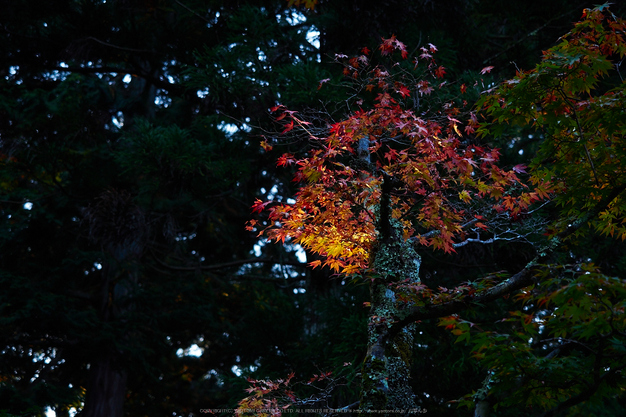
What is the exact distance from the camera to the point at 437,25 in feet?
31.7

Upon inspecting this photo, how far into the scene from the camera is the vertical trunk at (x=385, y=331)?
4316mm

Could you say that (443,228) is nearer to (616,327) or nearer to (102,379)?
(616,327)

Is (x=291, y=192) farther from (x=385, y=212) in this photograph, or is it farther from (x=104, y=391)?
(x=385, y=212)

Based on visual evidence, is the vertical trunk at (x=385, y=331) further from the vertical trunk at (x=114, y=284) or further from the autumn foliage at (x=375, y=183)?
the vertical trunk at (x=114, y=284)

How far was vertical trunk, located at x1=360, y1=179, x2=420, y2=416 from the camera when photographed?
4316 mm

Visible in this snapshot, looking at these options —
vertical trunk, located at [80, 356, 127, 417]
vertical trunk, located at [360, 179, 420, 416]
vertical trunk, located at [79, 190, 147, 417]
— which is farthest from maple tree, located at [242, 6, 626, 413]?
vertical trunk, located at [80, 356, 127, 417]

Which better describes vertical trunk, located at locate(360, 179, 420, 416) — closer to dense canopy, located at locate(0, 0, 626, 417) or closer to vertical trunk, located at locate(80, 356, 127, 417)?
dense canopy, located at locate(0, 0, 626, 417)

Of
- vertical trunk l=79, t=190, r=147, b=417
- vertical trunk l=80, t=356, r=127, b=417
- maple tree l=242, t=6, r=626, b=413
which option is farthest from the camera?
vertical trunk l=80, t=356, r=127, b=417

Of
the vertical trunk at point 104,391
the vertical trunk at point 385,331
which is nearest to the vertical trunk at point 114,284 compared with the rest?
the vertical trunk at point 104,391

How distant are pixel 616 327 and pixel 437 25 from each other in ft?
25.4

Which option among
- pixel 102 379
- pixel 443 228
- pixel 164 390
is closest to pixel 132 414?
pixel 164 390

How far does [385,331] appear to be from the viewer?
175 inches

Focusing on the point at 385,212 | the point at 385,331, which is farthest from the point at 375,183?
the point at 385,331

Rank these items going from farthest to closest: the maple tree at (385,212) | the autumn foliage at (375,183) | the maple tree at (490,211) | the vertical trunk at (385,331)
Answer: the autumn foliage at (375,183), the maple tree at (385,212), the vertical trunk at (385,331), the maple tree at (490,211)
